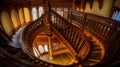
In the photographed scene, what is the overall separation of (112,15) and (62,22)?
4.82 meters

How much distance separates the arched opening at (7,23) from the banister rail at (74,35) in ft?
10.7

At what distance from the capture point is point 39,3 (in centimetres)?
1197

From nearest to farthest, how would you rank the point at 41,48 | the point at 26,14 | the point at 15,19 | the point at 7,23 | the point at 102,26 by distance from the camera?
the point at 102,26 < the point at 7,23 < the point at 15,19 < the point at 26,14 < the point at 41,48

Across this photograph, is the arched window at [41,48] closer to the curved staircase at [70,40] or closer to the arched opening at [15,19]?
the arched opening at [15,19]

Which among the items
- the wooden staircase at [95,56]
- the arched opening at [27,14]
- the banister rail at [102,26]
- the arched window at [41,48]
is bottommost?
the arched window at [41,48]

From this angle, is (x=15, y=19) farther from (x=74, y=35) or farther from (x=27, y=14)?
(x=74, y=35)

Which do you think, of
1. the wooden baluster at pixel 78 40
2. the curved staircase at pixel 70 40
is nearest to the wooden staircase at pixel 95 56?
the curved staircase at pixel 70 40

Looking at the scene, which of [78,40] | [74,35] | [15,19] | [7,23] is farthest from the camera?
[15,19]

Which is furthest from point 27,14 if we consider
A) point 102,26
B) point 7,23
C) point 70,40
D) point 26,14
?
point 102,26

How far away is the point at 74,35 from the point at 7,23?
5.09 metres

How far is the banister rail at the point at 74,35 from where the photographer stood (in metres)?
6.58

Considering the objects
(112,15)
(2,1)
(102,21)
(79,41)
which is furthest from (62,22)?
(112,15)

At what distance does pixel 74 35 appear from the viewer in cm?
741

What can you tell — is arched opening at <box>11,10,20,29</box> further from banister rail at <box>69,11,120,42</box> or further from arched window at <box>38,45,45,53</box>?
banister rail at <box>69,11,120,42</box>
